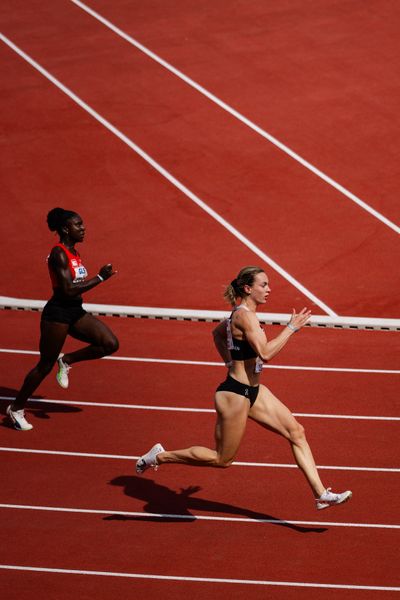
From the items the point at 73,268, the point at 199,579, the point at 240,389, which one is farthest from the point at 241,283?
the point at 73,268

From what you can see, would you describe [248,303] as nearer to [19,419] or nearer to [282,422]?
[282,422]

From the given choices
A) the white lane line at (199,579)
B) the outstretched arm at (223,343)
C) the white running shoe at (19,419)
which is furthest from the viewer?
the white running shoe at (19,419)

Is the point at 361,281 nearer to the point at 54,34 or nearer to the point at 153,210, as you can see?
the point at 153,210

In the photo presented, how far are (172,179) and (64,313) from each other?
6.18 meters

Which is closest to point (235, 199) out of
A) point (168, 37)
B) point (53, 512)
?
point (168, 37)

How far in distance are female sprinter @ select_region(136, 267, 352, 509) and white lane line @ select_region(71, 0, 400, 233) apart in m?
6.62

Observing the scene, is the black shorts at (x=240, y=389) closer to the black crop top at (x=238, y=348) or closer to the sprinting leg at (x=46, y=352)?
the black crop top at (x=238, y=348)

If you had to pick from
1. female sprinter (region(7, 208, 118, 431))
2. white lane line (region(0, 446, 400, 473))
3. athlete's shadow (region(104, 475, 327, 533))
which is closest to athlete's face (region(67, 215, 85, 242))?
female sprinter (region(7, 208, 118, 431))

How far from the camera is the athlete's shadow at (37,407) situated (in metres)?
11.1

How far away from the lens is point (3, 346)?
12.8 m

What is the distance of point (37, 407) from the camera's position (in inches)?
447

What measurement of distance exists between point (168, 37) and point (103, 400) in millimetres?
10738

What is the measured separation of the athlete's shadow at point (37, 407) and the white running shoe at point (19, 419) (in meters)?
0.18

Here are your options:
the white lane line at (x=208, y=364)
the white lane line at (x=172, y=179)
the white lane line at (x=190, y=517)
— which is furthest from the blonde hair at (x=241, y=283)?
the white lane line at (x=172, y=179)
